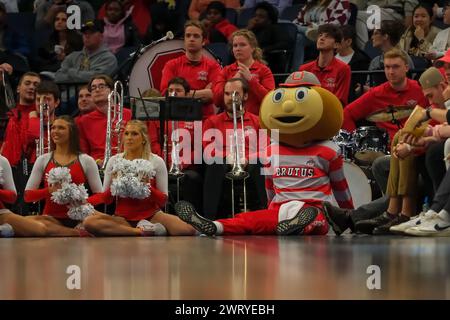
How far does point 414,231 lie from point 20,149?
3.92 m

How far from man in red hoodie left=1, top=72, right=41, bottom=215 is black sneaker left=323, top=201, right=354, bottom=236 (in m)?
2.81

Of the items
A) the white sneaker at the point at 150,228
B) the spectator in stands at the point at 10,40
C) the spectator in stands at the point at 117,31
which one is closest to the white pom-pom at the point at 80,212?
the white sneaker at the point at 150,228

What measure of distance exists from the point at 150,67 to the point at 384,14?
2465mm

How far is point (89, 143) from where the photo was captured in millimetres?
9594

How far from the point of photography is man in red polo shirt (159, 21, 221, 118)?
10008mm

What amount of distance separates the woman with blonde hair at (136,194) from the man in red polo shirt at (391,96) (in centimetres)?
197

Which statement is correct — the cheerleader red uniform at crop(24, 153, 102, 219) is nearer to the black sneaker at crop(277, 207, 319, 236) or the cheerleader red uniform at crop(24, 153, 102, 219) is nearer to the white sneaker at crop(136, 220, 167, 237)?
the white sneaker at crop(136, 220, 167, 237)

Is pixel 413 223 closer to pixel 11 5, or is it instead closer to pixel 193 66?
pixel 193 66

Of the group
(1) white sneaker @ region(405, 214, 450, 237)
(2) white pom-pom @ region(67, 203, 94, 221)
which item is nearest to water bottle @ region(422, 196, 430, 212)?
(1) white sneaker @ region(405, 214, 450, 237)

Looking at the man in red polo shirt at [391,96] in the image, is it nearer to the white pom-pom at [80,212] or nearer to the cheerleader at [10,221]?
the white pom-pom at [80,212]

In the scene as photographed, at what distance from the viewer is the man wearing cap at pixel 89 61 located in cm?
1141

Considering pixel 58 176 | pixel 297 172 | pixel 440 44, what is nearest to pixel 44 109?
pixel 58 176

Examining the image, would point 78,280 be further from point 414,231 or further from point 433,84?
point 433,84

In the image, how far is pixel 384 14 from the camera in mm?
11195
